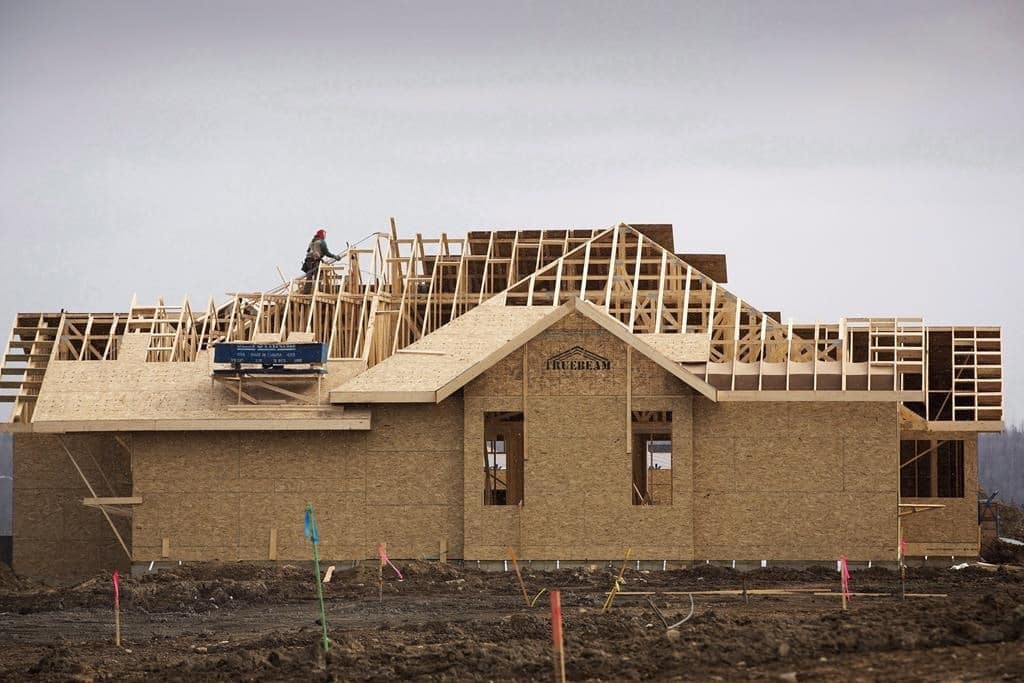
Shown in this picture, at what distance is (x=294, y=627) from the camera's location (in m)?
32.2

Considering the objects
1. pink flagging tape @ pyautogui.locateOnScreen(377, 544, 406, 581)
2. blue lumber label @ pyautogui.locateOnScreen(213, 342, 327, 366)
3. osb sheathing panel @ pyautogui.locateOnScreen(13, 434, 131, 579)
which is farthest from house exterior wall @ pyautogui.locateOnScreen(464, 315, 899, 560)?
osb sheathing panel @ pyautogui.locateOnScreen(13, 434, 131, 579)

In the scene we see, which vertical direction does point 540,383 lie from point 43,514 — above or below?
above

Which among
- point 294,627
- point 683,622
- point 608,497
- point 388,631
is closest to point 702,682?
point 683,622

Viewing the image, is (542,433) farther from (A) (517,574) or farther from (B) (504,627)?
(B) (504,627)


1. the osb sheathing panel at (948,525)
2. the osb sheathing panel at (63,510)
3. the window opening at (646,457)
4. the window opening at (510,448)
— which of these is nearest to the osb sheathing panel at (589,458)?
the window opening at (646,457)

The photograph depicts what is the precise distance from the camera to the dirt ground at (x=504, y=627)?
24000mm

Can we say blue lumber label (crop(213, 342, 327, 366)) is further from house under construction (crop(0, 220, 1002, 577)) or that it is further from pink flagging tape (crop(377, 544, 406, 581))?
pink flagging tape (crop(377, 544, 406, 581))

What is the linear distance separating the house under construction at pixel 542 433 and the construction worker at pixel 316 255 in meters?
3.47

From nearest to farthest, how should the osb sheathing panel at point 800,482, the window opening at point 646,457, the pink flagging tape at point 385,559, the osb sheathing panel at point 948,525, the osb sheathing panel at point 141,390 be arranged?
the pink flagging tape at point 385,559 < the osb sheathing panel at point 800,482 < the osb sheathing panel at point 141,390 < the window opening at point 646,457 < the osb sheathing panel at point 948,525

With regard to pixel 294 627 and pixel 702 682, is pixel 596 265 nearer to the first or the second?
pixel 294 627

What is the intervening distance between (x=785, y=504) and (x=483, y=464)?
7111 mm

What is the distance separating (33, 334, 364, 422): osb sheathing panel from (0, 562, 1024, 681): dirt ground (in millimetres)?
3735

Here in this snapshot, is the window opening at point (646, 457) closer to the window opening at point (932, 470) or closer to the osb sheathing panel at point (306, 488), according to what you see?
the osb sheathing panel at point (306, 488)

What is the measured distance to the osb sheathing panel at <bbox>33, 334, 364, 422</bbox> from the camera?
41938 mm
